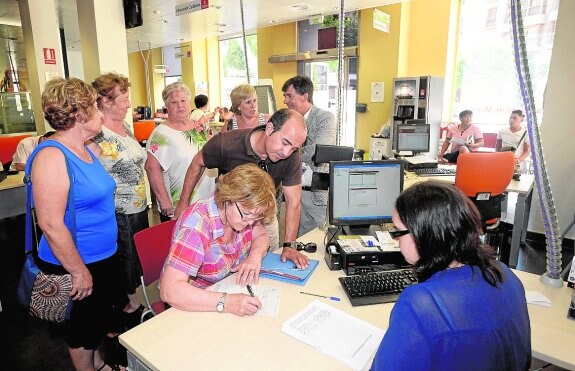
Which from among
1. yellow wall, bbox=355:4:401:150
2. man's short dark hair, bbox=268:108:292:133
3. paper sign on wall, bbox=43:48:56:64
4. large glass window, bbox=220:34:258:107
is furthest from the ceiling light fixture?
man's short dark hair, bbox=268:108:292:133

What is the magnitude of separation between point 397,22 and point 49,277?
7140mm

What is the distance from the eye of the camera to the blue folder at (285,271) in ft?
5.38

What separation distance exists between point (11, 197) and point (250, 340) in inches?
131

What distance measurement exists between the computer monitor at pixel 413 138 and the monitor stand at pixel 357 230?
2884 mm

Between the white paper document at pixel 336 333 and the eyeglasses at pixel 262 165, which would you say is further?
the eyeglasses at pixel 262 165

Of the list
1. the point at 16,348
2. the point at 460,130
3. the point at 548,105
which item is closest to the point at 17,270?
the point at 16,348

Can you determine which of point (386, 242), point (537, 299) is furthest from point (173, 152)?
point (537, 299)

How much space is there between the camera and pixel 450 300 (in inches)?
33.5

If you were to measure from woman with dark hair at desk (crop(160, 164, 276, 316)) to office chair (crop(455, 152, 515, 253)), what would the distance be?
231 cm

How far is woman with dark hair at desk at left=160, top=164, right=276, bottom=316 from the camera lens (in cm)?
135

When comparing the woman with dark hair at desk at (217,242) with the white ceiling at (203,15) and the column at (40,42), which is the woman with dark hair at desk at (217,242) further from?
the white ceiling at (203,15)

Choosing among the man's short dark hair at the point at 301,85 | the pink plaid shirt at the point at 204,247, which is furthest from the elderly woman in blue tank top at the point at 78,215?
the man's short dark hair at the point at 301,85

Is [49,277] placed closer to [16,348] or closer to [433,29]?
[16,348]

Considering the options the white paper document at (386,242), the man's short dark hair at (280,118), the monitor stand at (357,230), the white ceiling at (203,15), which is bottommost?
the monitor stand at (357,230)
